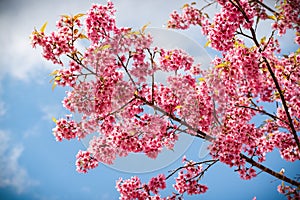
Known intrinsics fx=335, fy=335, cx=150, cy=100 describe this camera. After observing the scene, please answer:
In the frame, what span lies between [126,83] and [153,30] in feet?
3.18

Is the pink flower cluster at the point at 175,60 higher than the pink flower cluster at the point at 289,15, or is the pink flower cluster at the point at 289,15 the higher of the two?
the pink flower cluster at the point at 289,15

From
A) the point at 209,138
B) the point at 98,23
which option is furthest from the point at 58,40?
the point at 209,138

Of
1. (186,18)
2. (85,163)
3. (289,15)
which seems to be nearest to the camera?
(85,163)

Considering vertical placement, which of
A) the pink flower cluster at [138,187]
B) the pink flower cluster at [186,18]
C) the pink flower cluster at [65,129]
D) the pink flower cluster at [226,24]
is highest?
the pink flower cluster at [186,18]

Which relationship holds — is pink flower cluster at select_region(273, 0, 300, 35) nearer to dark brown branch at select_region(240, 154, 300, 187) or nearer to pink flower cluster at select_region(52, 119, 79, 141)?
dark brown branch at select_region(240, 154, 300, 187)

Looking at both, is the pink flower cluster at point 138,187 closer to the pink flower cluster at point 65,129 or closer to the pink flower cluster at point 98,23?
the pink flower cluster at point 65,129

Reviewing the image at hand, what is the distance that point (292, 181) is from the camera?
18.5 feet

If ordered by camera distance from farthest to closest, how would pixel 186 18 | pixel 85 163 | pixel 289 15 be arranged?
pixel 186 18
pixel 289 15
pixel 85 163

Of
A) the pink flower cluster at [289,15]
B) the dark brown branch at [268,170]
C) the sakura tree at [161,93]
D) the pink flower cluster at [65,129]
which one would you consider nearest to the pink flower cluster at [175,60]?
the sakura tree at [161,93]

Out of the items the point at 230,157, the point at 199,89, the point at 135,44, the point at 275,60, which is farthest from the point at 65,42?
the point at 275,60

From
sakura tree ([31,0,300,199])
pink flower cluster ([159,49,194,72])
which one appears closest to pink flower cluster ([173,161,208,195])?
sakura tree ([31,0,300,199])

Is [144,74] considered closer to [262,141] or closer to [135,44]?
[135,44]

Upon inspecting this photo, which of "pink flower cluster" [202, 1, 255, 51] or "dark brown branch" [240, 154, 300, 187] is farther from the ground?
"pink flower cluster" [202, 1, 255, 51]

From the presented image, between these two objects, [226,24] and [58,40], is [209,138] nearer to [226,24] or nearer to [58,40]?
[226,24]
